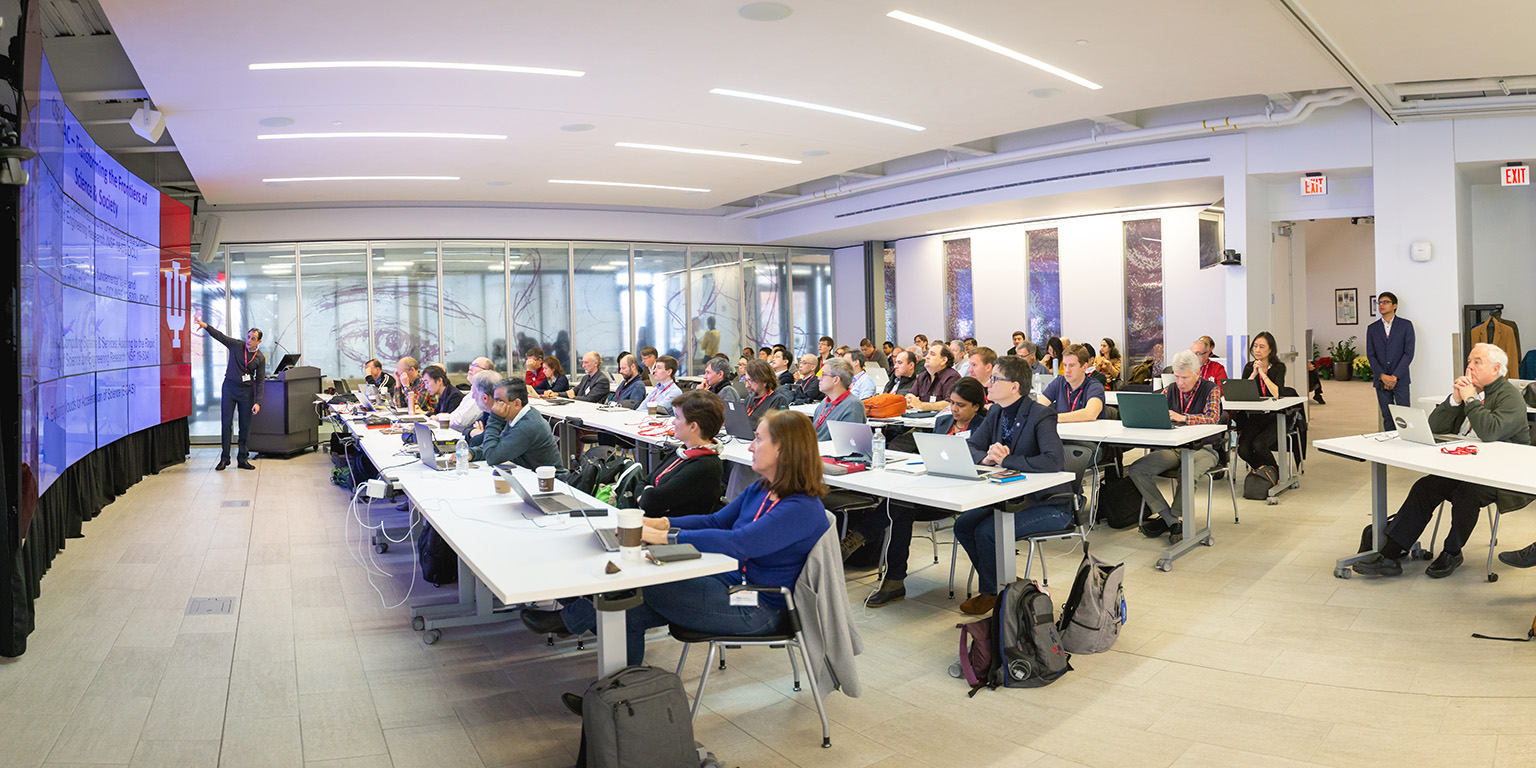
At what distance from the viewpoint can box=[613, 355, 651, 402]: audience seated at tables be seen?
9828 millimetres

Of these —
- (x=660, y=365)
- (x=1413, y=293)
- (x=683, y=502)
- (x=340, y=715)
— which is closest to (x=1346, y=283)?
(x=1413, y=293)

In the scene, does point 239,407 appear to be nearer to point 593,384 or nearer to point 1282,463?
point 593,384

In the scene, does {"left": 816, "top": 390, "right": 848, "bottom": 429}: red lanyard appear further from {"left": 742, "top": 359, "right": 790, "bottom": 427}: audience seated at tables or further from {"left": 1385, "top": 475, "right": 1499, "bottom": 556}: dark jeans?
{"left": 1385, "top": 475, "right": 1499, "bottom": 556}: dark jeans

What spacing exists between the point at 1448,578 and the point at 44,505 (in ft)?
27.4

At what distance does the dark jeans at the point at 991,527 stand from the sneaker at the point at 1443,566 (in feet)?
7.05

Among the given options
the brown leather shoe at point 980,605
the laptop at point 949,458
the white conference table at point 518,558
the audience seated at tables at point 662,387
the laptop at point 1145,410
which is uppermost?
the audience seated at tables at point 662,387

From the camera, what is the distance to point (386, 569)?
6043 millimetres

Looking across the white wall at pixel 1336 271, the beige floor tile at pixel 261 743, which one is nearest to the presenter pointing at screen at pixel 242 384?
the beige floor tile at pixel 261 743

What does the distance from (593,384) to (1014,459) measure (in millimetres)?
6921

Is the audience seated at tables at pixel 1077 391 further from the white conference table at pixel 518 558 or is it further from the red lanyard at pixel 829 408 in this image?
the white conference table at pixel 518 558

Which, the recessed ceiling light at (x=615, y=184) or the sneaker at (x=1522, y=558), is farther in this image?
the recessed ceiling light at (x=615, y=184)

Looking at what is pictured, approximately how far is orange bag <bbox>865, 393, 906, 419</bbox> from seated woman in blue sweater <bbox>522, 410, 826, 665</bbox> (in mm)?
4275

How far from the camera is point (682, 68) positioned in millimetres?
6867

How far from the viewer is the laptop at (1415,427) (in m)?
5.20
